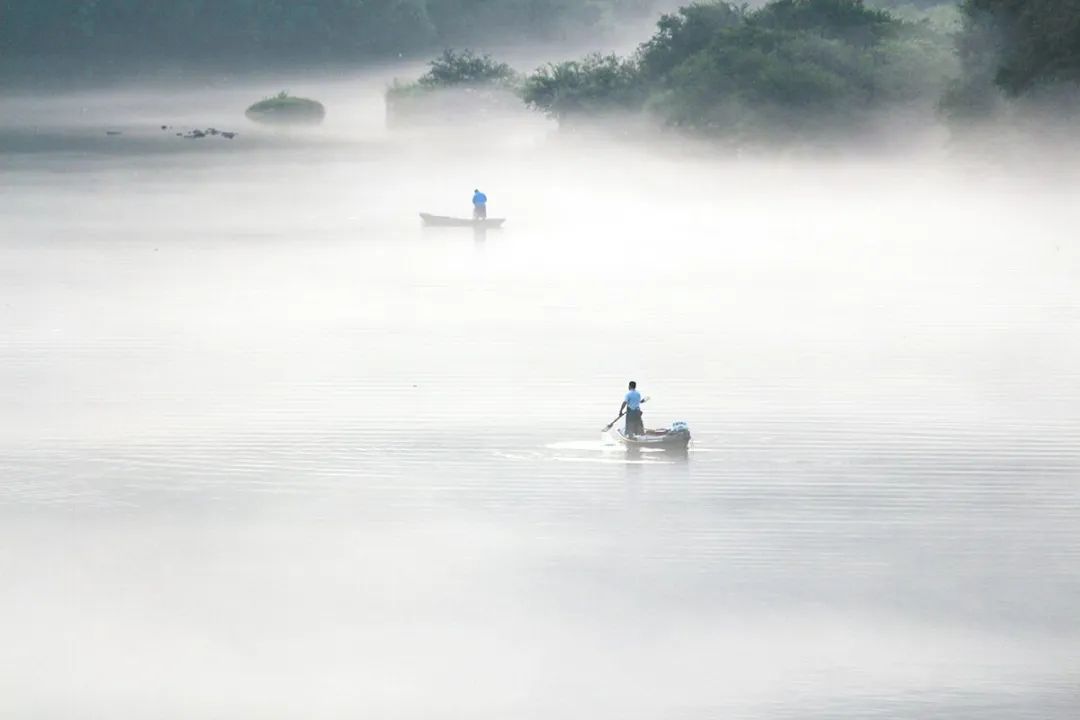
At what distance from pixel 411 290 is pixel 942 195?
96.2 ft

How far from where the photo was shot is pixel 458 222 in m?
64.8

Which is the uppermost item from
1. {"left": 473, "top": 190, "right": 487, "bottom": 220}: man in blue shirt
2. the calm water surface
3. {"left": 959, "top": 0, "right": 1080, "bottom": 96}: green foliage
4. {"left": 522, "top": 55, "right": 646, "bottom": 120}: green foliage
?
{"left": 522, "top": 55, "right": 646, "bottom": 120}: green foliage

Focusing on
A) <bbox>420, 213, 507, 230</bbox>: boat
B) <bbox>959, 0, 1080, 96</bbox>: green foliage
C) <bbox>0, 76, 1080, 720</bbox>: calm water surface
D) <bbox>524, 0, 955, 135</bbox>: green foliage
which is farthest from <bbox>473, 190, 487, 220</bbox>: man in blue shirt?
<bbox>524, 0, 955, 135</bbox>: green foliage

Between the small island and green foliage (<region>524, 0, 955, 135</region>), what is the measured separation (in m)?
42.0

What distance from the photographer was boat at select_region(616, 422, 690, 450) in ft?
98.3

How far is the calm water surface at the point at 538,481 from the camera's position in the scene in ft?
70.3

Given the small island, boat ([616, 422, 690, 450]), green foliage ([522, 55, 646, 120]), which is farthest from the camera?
the small island

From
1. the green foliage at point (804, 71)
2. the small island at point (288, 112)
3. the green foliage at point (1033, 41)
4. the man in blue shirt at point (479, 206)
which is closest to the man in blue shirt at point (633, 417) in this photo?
the man in blue shirt at point (479, 206)

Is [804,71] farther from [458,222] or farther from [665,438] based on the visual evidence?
[665,438]

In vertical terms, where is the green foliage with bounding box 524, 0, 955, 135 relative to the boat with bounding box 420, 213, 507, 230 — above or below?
above

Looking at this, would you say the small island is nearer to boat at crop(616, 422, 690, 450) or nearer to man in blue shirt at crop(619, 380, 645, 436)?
man in blue shirt at crop(619, 380, 645, 436)

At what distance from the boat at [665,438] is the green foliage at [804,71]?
196 ft

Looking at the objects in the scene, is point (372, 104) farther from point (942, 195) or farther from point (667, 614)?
point (667, 614)

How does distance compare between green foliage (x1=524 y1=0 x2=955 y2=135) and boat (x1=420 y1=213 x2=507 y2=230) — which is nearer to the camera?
boat (x1=420 y1=213 x2=507 y2=230)
